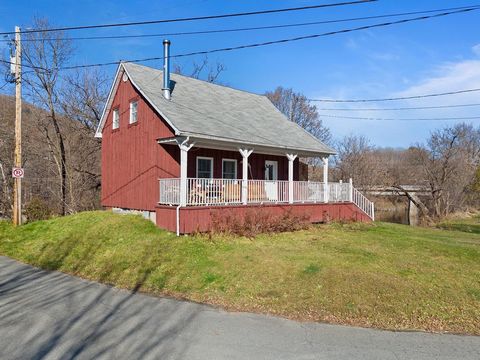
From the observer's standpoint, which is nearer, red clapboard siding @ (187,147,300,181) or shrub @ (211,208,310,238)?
shrub @ (211,208,310,238)

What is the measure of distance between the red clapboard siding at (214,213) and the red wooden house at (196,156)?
0.11 ft

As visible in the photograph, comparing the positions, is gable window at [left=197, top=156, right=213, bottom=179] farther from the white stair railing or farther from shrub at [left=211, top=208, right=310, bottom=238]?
the white stair railing

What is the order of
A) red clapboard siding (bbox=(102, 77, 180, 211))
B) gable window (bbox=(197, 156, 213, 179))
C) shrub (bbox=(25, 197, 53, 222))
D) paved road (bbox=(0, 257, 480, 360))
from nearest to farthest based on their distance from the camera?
paved road (bbox=(0, 257, 480, 360))
red clapboard siding (bbox=(102, 77, 180, 211))
gable window (bbox=(197, 156, 213, 179))
shrub (bbox=(25, 197, 53, 222))

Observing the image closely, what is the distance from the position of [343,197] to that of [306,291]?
12.0 m

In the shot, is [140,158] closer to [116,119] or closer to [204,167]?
[204,167]

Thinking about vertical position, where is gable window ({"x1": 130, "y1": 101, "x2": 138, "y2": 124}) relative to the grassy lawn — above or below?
above

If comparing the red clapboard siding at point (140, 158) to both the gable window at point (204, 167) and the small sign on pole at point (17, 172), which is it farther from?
the small sign on pole at point (17, 172)

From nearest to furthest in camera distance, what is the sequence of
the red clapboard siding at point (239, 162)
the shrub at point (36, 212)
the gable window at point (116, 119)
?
the red clapboard siding at point (239, 162)
the gable window at point (116, 119)
the shrub at point (36, 212)

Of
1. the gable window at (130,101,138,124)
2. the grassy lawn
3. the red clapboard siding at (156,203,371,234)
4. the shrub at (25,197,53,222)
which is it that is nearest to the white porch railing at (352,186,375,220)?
the red clapboard siding at (156,203,371,234)

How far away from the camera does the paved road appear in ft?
16.5

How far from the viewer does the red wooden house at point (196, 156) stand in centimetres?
1346

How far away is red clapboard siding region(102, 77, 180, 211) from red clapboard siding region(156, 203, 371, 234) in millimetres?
1950

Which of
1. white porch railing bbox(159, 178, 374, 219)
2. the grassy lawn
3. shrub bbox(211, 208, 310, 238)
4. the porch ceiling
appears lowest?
the grassy lawn

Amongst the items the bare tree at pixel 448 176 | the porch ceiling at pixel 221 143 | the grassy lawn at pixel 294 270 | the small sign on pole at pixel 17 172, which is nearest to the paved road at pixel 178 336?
the grassy lawn at pixel 294 270
